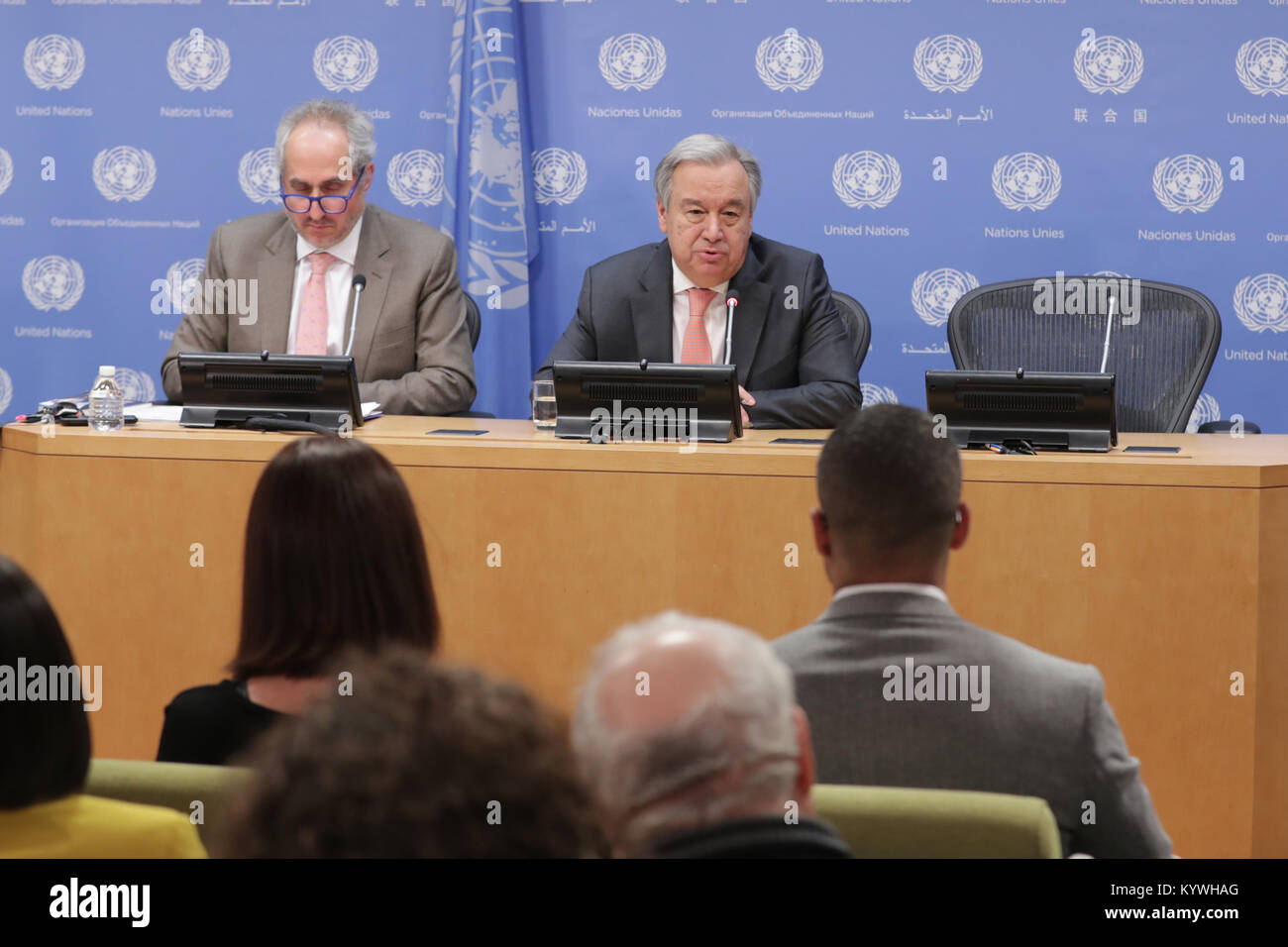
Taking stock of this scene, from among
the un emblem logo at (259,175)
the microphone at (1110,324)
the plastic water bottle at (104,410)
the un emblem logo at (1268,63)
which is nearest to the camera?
the plastic water bottle at (104,410)

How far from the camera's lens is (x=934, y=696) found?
147 cm

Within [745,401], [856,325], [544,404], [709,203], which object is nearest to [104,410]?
[544,404]

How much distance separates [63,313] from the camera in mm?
5383

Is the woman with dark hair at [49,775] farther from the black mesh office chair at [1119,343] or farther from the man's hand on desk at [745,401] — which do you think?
the black mesh office chair at [1119,343]

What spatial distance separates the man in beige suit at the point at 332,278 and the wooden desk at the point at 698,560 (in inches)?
30.4

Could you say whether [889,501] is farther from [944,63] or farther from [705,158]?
[944,63]

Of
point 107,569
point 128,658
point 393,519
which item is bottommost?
point 128,658

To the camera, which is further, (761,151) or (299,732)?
(761,151)

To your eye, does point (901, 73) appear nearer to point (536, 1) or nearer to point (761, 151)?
point (761, 151)

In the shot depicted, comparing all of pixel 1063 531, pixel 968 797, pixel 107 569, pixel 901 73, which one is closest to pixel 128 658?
pixel 107 569

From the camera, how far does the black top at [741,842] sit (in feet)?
3.09

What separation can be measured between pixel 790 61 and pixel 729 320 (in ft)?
5.99

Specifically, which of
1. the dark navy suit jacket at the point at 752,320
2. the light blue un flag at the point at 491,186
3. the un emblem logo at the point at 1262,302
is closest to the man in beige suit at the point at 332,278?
the dark navy suit jacket at the point at 752,320

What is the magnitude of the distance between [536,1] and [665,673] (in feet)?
14.7
